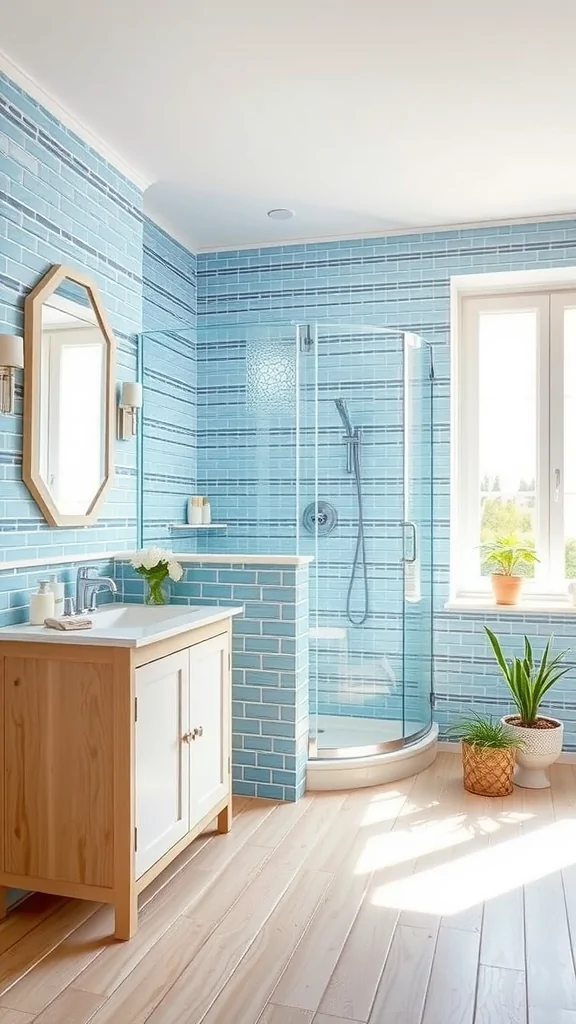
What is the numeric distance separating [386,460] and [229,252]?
1.64 metres

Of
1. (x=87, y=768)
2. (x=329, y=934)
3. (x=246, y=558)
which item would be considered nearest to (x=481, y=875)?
(x=329, y=934)

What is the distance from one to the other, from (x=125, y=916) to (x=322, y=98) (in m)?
2.68

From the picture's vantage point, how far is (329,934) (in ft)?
7.07

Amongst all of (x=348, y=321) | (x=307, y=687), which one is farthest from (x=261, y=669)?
(x=348, y=321)

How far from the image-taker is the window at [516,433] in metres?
4.07

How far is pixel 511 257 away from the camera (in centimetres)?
392

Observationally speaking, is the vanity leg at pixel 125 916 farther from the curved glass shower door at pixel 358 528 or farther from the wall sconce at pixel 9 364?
the wall sconce at pixel 9 364

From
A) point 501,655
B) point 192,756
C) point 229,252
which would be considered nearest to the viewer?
point 192,756

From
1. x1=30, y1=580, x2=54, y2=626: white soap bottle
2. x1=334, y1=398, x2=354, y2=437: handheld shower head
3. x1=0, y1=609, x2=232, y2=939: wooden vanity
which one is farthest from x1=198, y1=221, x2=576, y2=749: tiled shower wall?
x1=0, y1=609, x2=232, y2=939: wooden vanity

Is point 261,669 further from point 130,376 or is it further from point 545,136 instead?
point 545,136

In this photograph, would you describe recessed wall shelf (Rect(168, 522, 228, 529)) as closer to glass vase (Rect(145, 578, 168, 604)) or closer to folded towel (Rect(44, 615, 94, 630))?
glass vase (Rect(145, 578, 168, 604))

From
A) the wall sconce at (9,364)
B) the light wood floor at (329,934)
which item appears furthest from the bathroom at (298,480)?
the light wood floor at (329,934)

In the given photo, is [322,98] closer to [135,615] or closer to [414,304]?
[414,304]

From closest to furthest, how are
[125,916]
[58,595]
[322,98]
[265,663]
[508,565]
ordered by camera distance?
[125,916] < [58,595] < [322,98] < [265,663] < [508,565]
